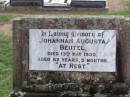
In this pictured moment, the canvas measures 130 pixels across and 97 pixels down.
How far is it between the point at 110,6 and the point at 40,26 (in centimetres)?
1026

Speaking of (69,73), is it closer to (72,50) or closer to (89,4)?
(72,50)

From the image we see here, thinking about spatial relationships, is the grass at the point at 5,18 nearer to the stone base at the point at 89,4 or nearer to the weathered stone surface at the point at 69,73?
the stone base at the point at 89,4

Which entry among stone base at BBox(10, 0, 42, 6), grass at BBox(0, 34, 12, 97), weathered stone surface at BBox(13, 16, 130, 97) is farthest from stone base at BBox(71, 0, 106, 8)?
weathered stone surface at BBox(13, 16, 130, 97)

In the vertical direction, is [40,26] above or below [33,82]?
above

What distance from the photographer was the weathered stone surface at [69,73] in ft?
23.7

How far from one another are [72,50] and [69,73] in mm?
321

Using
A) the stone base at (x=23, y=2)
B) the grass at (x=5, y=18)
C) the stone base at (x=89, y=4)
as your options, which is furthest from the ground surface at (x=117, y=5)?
the grass at (x=5, y=18)

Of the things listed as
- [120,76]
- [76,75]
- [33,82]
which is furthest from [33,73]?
[120,76]

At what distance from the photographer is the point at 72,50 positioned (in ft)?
23.9

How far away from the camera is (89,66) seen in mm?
7273

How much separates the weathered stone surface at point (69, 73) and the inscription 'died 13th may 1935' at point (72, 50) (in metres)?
0.07

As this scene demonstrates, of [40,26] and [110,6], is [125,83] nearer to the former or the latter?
[40,26]

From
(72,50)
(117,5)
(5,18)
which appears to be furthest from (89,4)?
(72,50)

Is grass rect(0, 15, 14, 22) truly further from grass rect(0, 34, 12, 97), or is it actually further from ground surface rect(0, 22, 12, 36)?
grass rect(0, 34, 12, 97)
